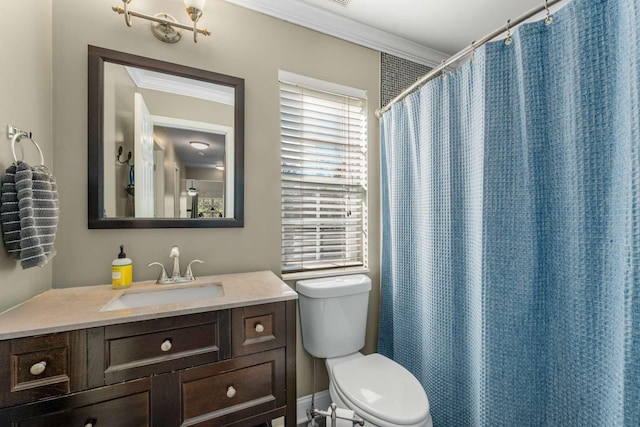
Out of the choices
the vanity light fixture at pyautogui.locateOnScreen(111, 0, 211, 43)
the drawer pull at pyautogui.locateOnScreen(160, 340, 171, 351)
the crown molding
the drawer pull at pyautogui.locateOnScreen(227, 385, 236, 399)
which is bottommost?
the drawer pull at pyautogui.locateOnScreen(227, 385, 236, 399)

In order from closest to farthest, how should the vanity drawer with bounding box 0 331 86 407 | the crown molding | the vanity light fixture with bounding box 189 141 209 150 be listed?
the vanity drawer with bounding box 0 331 86 407 < the vanity light fixture with bounding box 189 141 209 150 < the crown molding

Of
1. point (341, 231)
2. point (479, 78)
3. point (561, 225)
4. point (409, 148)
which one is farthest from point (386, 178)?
point (561, 225)

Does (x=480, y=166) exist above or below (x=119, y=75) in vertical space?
below

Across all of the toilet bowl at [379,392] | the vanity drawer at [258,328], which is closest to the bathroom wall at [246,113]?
the toilet bowl at [379,392]

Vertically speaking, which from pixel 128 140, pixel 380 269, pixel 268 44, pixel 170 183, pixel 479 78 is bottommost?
pixel 380 269

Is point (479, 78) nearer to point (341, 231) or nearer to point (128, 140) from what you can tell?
point (341, 231)

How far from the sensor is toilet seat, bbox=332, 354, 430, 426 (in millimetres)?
1052

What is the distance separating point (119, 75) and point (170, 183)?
543 mm

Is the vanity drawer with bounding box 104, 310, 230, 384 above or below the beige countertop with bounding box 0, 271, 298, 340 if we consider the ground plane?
below

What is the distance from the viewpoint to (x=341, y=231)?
6.03ft

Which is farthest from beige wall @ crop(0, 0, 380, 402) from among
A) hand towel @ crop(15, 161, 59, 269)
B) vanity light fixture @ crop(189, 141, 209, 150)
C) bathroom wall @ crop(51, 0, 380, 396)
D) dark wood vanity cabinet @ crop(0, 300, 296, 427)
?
dark wood vanity cabinet @ crop(0, 300, 296, 427)

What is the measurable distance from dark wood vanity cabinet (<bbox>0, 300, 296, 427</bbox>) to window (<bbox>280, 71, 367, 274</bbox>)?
63 cm

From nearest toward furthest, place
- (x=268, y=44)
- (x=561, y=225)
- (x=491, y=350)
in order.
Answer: (x=561, y=225) → (x=491, y=350) → (x=268, y=44)

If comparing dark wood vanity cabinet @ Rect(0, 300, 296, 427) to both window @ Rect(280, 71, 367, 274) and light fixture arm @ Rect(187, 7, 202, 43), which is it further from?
light fixture arm @ Rect(187, 7, 202, 43)
